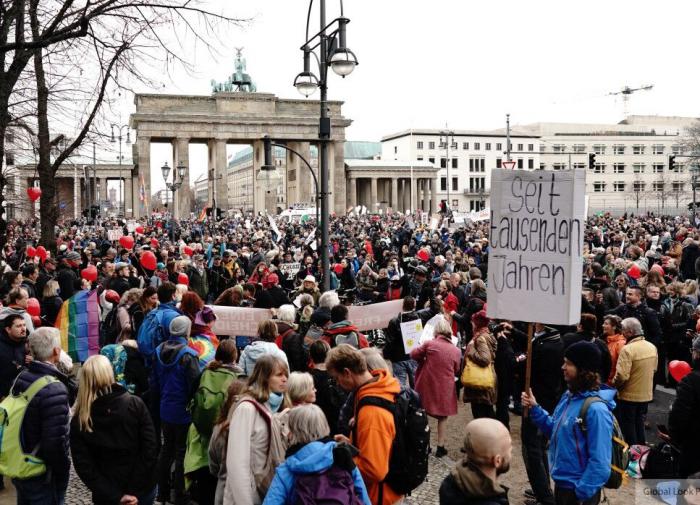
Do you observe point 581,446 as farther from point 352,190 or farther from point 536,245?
point 352,190

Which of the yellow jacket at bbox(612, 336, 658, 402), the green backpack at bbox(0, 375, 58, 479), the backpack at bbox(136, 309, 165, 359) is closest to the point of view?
the green backpack at bbox(0, 375, 58, 479)

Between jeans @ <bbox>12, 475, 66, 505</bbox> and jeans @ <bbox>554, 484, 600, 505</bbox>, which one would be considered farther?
jeans @ <bbox>12, 475, 66, 505</bbox>

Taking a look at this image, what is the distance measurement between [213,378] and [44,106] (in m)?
9.37

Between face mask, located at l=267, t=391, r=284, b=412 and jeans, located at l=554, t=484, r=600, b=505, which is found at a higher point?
→ face mask, located at l=267, t=391, r=284, b=412

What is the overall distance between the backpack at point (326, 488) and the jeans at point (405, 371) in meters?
4.59

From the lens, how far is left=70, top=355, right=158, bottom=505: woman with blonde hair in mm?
4258

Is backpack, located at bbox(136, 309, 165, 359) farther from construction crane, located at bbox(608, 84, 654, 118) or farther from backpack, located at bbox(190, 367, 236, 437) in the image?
construction crane, located at bbox(608, 84, 654, 118)

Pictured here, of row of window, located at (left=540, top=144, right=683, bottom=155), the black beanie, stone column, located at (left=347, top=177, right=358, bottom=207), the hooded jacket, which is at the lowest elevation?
the hooded jacket

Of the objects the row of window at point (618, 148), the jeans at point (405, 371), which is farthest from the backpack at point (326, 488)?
the row of window at point (618, 148)

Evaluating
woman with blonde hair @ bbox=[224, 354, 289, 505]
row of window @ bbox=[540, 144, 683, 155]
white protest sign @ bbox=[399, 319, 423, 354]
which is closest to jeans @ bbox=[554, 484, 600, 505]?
woman with blonde hair @ bbox=[224, 354, 289, 505]

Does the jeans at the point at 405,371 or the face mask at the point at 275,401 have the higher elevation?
the face mask at the point at 275,401

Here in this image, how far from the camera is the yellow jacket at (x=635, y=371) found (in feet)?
23.2

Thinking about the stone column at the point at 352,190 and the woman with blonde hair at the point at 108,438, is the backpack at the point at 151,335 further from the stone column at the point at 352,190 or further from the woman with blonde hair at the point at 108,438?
the stone column at the point at 352,190

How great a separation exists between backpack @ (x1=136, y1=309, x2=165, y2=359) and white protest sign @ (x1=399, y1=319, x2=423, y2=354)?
2.69 meters
